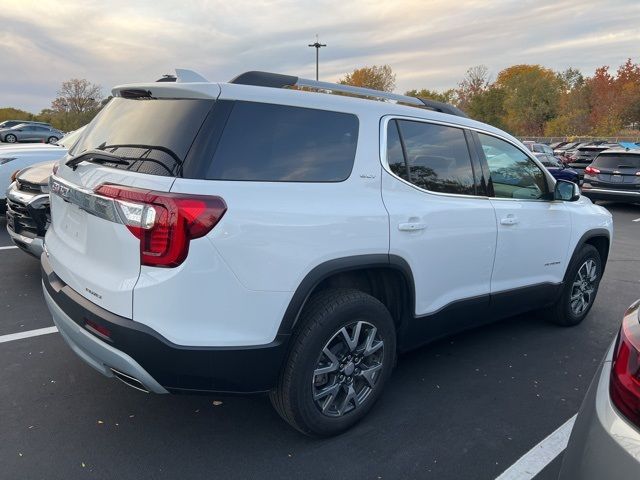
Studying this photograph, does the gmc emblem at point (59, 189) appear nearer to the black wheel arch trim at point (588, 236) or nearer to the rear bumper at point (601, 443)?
the rear bumper at point (601, 443)

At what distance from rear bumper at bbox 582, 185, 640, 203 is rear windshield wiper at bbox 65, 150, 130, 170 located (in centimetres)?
1333

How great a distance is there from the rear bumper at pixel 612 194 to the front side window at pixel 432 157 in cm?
1128

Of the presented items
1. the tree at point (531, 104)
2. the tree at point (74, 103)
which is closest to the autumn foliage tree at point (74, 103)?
the tree at point (74, 103)

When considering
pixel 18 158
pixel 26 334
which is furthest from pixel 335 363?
pixel 18 158

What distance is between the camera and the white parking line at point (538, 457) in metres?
2.59

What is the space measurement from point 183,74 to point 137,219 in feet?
3.04

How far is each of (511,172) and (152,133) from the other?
2679mm

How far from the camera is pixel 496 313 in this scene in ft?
12.4

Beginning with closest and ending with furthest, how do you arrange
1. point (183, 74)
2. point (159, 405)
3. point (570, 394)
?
point (183, 74) → point (159, 405) → point (570, 394)

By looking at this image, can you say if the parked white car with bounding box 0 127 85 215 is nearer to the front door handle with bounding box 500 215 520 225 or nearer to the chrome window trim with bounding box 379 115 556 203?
the chrome window trim with bounding box 379 115 556 203

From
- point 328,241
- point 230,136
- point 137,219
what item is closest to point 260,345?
point 328,241

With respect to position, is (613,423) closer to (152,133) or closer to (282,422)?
(282,422)

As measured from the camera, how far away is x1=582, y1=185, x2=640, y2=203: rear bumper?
12.6 metres

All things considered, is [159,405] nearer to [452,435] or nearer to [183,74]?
[452,435]
